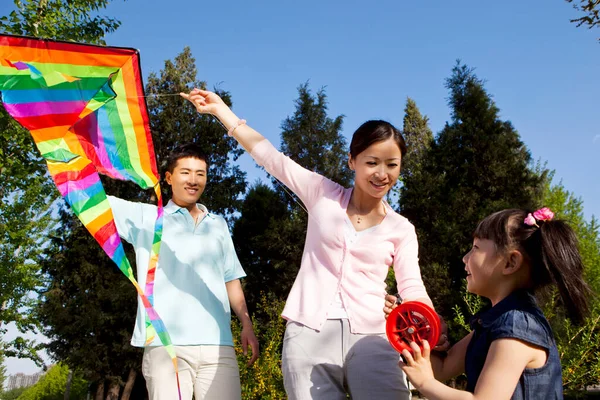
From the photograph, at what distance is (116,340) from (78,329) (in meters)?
0.94

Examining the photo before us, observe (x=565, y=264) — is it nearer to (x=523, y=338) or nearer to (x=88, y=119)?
(x=523, y=338)

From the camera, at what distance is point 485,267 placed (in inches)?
83.2

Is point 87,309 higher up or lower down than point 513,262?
higher up

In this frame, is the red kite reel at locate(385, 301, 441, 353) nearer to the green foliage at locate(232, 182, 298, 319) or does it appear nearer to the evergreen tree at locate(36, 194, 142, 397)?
the green foliage at locate(232, 182, 298, 319)

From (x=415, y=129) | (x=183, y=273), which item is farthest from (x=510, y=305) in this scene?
(x=415, y=129)

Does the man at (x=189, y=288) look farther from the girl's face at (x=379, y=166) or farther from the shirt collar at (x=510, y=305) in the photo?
the shirt collar at (x=510, y=305)

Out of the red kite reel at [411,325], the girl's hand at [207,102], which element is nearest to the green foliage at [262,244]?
the girl's hand at [207,102]

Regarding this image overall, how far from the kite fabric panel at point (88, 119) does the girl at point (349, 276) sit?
879 mm

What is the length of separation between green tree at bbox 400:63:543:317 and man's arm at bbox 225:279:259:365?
915 cm

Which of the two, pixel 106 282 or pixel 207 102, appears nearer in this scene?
pixel 207 102

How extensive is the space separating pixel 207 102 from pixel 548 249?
1.66 metres

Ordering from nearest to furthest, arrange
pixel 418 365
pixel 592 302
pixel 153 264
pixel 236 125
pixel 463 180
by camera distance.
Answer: pixel 418 365, pixel 236 125, pixel 153 264, pixel 592 302, pixel 463 180

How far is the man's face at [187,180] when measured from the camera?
3385mm

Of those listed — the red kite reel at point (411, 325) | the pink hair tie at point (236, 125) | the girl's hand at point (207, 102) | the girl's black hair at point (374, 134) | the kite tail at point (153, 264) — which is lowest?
the red kite reel at point (411, 325)
